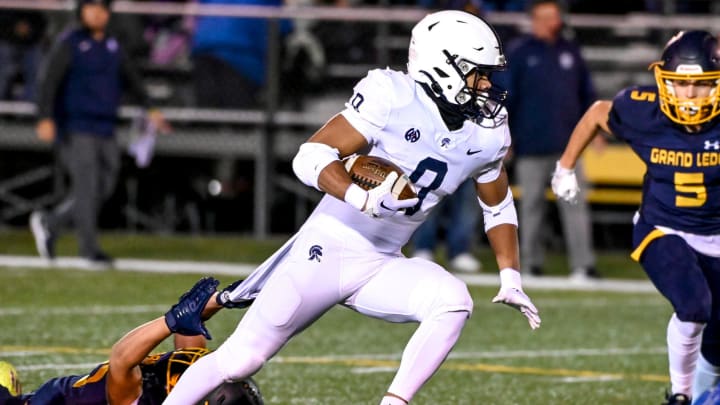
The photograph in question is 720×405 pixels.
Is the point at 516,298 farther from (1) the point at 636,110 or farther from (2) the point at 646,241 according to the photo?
(1) the point at 636,110

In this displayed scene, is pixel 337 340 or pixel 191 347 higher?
pixel 191 347

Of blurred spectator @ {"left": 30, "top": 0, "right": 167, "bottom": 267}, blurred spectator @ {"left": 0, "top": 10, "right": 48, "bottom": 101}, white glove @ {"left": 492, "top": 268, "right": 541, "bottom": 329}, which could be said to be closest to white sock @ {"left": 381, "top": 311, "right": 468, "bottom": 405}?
white glove @ {"left": 492, "top": 268, "right": 541, "bottom": 329}

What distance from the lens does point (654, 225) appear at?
21.4ft

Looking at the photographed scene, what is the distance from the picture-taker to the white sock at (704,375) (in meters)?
6.50

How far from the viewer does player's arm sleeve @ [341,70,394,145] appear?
5344mm

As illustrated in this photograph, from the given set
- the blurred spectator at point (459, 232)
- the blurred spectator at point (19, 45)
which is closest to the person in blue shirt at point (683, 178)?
the blurred spectator at point (459, 232)

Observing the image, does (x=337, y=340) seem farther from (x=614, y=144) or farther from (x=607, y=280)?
(x=614, y=144)

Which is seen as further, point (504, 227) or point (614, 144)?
point (614, 144)

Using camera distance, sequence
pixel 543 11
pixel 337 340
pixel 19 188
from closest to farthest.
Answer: pixel 337 340
pixel 543 11
pixel 19 188

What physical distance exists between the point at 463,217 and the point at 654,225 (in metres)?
5.95

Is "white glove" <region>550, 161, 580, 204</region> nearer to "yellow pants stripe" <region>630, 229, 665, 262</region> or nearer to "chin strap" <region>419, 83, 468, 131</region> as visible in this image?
"yellow pants stripe" <region>630, 229, 665, 262</region>

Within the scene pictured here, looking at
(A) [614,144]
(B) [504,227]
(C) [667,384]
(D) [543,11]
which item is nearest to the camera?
(B) [504,227]

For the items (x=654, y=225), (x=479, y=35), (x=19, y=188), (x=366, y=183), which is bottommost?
(x=19, y=188)

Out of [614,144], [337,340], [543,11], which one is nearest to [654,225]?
[337,340]
